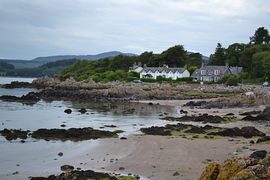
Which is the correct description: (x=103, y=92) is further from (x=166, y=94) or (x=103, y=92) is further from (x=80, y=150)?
(x=80, y=150)

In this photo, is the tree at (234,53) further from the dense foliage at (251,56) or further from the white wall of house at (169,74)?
the white wall of house at (169,74)

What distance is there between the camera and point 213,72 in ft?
300

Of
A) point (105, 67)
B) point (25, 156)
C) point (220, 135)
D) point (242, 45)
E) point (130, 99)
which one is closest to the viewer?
point (25, 156)

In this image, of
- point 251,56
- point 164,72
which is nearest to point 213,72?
point 251,56

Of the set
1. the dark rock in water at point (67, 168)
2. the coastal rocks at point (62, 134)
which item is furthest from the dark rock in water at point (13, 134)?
the dark rock in water at point (67, 168)

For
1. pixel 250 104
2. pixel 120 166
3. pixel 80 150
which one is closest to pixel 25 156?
pixel 80 150

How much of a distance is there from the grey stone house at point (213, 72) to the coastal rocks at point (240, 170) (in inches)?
3230

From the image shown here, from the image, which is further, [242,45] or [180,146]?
[242,45]

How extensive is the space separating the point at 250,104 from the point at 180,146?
28.2 metres

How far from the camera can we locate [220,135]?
910 inches

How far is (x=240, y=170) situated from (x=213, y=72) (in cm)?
8485

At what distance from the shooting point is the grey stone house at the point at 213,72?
3543 inches

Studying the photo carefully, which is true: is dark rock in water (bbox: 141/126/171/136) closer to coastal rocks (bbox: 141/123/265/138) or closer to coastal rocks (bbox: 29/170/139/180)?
coastal rocks (bbox: 141/123/265/138)

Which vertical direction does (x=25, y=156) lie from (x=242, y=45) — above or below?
below
